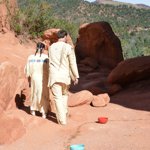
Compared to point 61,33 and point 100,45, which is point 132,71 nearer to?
point 61,33

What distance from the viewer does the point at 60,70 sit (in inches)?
289

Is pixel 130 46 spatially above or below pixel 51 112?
below

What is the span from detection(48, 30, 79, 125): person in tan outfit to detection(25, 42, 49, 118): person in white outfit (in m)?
0.36

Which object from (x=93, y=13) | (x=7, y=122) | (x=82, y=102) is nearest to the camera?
(x=7, y=122)

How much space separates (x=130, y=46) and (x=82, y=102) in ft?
118

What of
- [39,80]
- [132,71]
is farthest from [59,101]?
[132,71]

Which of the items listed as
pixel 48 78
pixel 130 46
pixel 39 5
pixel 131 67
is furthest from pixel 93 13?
pixel 48 78

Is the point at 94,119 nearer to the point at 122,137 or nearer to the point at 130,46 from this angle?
the point at 122,137

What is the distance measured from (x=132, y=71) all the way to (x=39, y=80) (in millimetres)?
4843

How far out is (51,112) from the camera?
27.5 feet

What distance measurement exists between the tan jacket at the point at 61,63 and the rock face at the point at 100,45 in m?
10.2

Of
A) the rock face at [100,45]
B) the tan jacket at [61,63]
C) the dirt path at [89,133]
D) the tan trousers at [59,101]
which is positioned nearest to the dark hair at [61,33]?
the tan jacket at [61,63]

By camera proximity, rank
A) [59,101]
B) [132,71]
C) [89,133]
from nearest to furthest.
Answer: [89,133]
[59,101]
[132,71]

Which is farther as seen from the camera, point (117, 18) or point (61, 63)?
point (117, 18)
